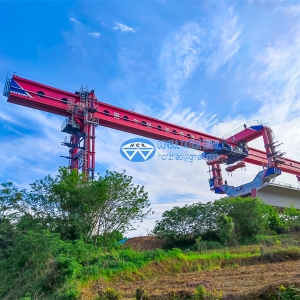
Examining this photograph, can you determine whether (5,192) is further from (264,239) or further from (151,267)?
(264,239)

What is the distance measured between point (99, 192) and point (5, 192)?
3258 millimetres

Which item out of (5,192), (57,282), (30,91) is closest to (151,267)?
(57,282)

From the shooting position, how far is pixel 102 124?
14938mm

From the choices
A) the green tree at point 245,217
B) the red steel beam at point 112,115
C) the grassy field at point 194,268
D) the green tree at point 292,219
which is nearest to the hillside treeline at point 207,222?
the green tree at point 245,217

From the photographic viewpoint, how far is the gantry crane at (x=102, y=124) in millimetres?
12734

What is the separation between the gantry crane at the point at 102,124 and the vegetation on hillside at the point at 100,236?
3320 millimetres

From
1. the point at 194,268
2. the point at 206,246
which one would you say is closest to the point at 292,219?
the point at 206,246

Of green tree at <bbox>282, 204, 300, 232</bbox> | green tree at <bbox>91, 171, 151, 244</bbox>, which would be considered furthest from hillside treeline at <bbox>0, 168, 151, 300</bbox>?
green tree at <bbox>282, 204, 300, 232</bbox>

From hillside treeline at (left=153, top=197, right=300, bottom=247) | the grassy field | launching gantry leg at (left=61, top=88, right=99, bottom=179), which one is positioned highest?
launching gantry leg at (left=61, top=88, right=99, bottom=179)

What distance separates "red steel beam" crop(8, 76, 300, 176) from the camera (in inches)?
494

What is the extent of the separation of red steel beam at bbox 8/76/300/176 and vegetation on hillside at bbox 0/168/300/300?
3.95m

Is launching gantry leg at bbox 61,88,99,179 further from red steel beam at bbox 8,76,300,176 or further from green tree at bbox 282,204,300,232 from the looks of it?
green tree at bbox 282,204,300,232

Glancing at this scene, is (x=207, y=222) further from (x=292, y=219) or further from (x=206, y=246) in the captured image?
(x=292, y=219)

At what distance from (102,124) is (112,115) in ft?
2.34
